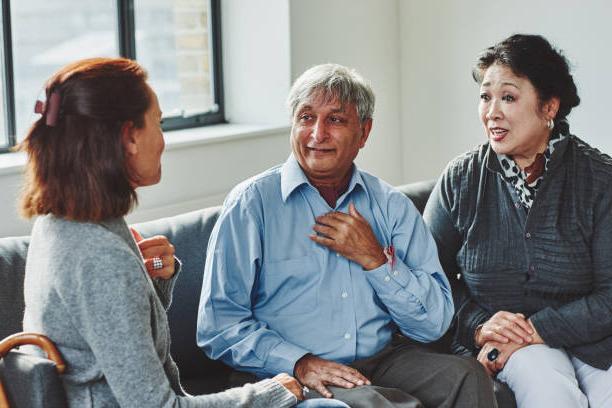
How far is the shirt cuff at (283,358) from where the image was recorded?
2.39 m

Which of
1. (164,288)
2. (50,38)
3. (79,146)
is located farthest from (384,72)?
(79,146)

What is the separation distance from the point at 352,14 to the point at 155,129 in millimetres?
2509

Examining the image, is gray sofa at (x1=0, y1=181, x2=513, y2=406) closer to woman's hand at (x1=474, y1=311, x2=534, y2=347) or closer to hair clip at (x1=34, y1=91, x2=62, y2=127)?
woman's hand at (x1=474, y1=311, x2=534, y2=347)

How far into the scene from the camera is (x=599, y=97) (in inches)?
163

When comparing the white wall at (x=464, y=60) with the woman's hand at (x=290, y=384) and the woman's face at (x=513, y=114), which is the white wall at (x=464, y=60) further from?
the woman's hand at (x=290, y=384)

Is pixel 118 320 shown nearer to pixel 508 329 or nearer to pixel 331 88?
pixel 331 88

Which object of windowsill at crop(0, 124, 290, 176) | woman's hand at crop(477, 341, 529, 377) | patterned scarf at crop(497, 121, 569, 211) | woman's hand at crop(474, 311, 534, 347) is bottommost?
woman's hand at crop(477, 341, 529, 377)

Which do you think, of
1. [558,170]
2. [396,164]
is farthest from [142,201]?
[396,164]

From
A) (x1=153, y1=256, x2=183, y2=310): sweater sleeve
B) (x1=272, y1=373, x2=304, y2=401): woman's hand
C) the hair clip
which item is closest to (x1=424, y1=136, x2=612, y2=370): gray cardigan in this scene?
(x1=272, y1=373, x2=304, y2=401): woman's hand

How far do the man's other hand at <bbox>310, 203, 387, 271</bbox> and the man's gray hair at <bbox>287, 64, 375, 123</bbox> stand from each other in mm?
290

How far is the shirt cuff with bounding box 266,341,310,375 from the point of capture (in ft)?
7.84

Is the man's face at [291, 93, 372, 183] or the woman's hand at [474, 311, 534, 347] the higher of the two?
the man's face at [291, 93, 372, 183]

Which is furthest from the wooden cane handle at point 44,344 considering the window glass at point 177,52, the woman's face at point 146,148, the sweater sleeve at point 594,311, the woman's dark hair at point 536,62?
the window glass at point 177,52

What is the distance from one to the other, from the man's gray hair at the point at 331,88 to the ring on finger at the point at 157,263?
632 mm
